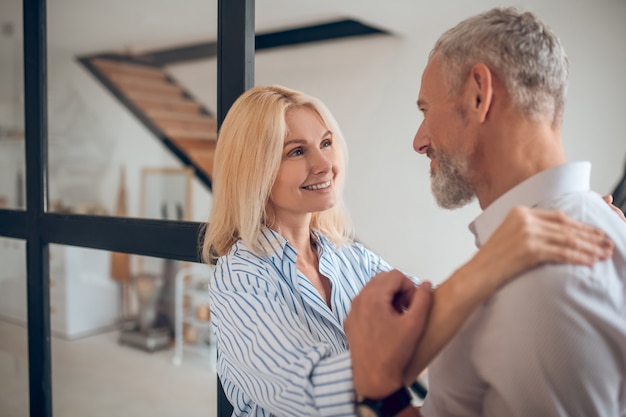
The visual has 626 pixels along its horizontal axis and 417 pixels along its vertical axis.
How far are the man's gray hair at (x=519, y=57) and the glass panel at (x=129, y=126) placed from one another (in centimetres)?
413

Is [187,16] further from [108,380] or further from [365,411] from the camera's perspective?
[365,411]

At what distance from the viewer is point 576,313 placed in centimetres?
71

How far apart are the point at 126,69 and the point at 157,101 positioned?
488 mm

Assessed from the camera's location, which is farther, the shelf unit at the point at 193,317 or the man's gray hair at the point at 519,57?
the shelf unit at the point at 193,317

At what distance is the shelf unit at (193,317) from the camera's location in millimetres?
4586

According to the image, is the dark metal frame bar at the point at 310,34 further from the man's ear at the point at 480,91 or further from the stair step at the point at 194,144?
the man's ear at the point at 480,91

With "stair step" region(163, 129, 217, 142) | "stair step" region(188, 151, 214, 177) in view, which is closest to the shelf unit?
"stair step" region(188, 151, 214, 177)

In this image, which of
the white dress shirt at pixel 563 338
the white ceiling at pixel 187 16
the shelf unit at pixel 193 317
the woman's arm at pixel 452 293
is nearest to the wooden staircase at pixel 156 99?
the white ceiling at pixel 187 16

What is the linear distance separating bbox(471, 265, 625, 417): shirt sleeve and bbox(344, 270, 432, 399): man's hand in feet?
0.43

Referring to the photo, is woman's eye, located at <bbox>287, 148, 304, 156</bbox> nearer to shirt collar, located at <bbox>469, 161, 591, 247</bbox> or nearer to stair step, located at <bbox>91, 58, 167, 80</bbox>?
shirt collar, located at <bbox>469, 161, 591, 247</bbox>

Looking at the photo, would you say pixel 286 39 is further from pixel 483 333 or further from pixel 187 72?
pixel 483 333

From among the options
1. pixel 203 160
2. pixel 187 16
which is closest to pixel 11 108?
pixel 203 160

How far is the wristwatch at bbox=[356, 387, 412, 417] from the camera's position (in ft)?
2.57

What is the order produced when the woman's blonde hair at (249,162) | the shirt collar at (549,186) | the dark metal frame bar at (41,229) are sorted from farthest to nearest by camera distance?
the dark metal frame bar at (41,229) → the woman's blonde hair at (249,162) → the shirt collar at (549,186)
